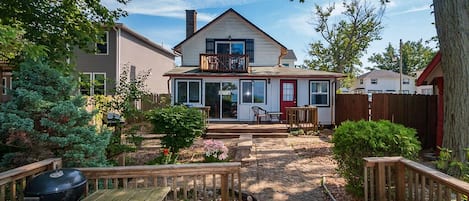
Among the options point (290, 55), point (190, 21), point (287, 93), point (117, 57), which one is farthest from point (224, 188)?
point (290, 55)

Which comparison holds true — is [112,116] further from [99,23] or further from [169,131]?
[99,23]

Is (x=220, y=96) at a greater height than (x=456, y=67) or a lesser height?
lesser

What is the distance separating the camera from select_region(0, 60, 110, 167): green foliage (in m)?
3.81

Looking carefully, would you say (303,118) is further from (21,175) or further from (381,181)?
(21,175)

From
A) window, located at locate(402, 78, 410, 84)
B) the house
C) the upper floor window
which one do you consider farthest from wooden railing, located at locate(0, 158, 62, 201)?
window, located at locate(402, 78, 410, 84)

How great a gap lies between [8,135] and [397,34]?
3243 cm

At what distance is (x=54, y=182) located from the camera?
265 cm

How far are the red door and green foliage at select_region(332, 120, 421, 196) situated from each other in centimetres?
1023

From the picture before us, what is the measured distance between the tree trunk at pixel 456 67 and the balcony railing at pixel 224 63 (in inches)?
425

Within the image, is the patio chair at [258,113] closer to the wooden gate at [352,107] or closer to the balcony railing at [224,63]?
the balcony railing at [224,63]

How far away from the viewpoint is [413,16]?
17.5 meters

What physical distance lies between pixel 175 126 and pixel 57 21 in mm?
3492

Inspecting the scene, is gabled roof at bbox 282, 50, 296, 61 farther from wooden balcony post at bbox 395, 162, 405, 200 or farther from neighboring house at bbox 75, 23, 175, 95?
wooden balcony post at bbox 395, 162, 405, 200

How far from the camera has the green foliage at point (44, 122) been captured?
150 inches
